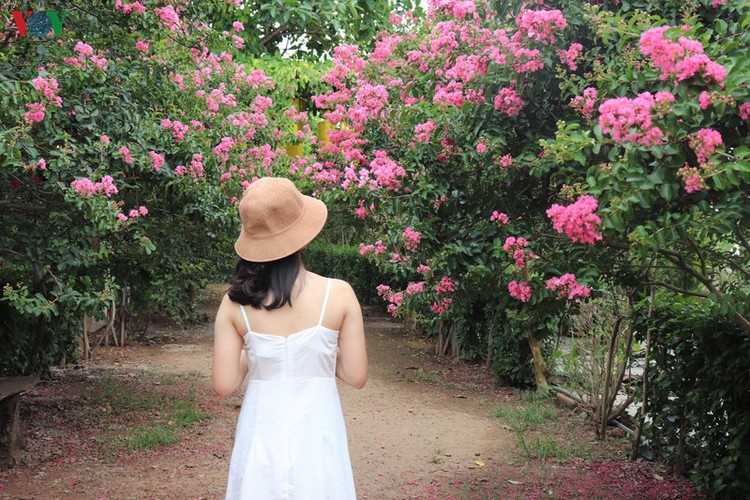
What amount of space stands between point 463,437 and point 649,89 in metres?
4.52

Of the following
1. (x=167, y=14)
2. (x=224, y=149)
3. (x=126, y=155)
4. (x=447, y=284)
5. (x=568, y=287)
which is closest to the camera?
(x=568, y=287)

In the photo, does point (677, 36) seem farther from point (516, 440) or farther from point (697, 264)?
point (516, 440)

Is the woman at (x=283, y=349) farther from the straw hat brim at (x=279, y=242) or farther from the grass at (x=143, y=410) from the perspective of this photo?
the grass at (x=143, y=410)

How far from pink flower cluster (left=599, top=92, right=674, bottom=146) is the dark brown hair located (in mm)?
1175

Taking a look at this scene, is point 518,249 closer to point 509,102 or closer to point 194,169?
point 509,102

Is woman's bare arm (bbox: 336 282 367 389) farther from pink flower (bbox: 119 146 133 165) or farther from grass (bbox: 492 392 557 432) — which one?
grass (bbox: 492 392 557 432)

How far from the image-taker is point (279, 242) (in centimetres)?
266

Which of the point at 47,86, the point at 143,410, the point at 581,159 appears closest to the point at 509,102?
the point at 581,159

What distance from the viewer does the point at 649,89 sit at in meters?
3.47

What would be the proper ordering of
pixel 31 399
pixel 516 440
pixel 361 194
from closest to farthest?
pixel 361 194, pixel 516 440, pixel 31 399

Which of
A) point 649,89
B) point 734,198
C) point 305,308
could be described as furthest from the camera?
point 649,89

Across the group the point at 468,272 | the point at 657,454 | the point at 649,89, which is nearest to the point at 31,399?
the point at 468,272

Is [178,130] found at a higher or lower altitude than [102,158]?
higher

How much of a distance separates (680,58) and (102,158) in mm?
4051
